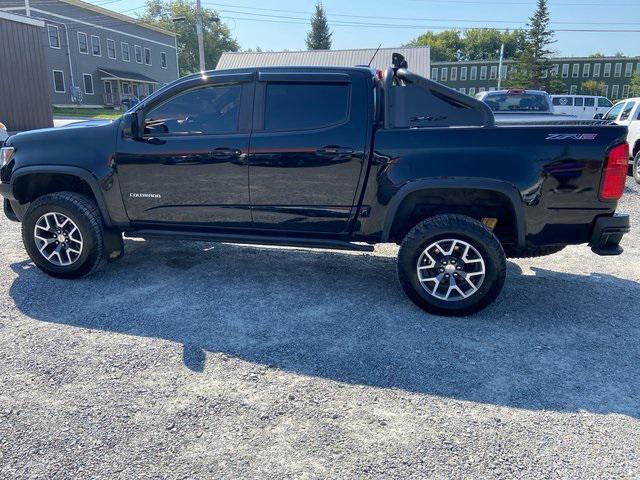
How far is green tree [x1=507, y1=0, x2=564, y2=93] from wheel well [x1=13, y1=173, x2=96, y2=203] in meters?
57.9

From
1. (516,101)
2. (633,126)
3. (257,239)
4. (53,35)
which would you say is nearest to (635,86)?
(633,126)

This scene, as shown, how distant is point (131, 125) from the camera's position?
4309mm

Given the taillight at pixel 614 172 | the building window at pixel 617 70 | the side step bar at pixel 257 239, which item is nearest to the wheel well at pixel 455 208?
the side step bar at pixel 257 239

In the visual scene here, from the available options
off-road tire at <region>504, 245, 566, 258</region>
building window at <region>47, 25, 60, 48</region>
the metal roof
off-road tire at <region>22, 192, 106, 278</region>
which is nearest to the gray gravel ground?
off-road tire at <region>22, 192, 106, 278</region>

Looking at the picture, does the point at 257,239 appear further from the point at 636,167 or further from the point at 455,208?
the point at 636,167

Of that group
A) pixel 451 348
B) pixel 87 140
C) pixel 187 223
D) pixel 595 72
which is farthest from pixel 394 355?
pixel 595 72

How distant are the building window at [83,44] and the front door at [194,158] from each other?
137 feet

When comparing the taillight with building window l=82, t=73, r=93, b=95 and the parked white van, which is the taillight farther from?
building window l=82, t=73, r=93, b=95

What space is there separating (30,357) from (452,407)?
2.73 meters

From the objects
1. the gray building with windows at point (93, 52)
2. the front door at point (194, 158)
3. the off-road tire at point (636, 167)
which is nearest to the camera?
Result: the front door at point (194, 158)

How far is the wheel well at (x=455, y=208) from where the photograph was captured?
3922mm

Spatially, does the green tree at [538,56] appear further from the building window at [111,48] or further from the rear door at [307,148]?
the rear door at [307,148]

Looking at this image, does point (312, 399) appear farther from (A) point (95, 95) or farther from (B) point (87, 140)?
(A) point (95, 95)

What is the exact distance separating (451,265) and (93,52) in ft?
149
